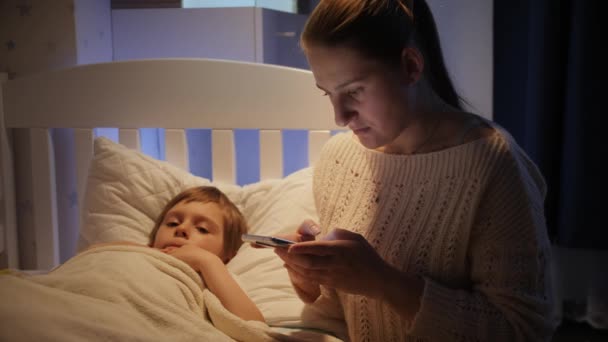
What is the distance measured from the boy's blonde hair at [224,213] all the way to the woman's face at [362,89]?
59cm

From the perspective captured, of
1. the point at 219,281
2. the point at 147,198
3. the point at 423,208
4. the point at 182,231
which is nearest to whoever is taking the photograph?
the point at 423,208

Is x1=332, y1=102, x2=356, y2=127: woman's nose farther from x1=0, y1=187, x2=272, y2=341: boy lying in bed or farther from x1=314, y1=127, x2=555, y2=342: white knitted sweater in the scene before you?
x1=0, y1=187, x2=272, y2=341: boy lying in bed

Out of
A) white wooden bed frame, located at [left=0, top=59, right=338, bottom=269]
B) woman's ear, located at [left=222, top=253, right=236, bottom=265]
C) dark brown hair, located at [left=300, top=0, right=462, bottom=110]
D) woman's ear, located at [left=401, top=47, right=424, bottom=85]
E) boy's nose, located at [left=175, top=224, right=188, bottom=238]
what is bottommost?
woman's ear, located at [left=222, top=253, right=236, bottom=265]

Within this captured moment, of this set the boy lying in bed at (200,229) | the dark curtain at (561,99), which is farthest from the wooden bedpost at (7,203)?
the dark curtain at (561,99)

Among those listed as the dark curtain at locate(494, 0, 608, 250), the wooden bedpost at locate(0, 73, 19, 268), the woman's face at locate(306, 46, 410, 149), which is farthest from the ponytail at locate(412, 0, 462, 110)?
the wooden bedpost at locate(0, 73, 19, 268)

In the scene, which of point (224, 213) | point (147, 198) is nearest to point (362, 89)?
point (224, 213)

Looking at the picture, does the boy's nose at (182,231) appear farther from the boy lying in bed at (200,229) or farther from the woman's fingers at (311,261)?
the woman's fingers at (311,261)

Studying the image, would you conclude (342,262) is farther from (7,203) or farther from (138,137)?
(7,203)

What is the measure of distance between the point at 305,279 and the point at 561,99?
1.28 meters

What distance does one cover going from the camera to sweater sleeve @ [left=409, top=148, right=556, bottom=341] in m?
0.85

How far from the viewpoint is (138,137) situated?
165 centimetres

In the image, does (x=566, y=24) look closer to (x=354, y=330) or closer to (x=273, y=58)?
(x=273, y=58)

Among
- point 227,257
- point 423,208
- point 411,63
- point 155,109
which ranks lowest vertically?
point 227,257

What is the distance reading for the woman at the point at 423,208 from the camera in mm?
850
